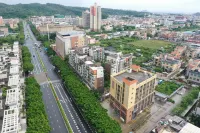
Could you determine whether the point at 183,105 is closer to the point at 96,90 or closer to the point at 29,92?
the point at 96,90

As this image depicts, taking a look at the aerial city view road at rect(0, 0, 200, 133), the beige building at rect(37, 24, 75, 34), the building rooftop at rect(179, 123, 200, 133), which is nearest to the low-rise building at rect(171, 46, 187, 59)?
the aerial city view road at rect(0, 0, 200, 133)

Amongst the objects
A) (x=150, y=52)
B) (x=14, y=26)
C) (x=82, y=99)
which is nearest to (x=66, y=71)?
(x=82, y=99)

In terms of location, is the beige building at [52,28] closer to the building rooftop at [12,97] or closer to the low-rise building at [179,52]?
the low-rise building at [179,52]

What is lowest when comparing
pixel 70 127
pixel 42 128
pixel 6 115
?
pixel 70 127

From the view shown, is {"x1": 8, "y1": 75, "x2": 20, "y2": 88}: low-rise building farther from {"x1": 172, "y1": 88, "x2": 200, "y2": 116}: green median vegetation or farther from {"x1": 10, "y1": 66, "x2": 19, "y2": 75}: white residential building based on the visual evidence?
{"x1": 172, "y1": 88, "x2": 200, "y2": 116}: green median vegetation

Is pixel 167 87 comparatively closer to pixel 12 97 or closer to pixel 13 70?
pixel 12 97

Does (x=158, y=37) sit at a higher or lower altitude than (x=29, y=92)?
higher
